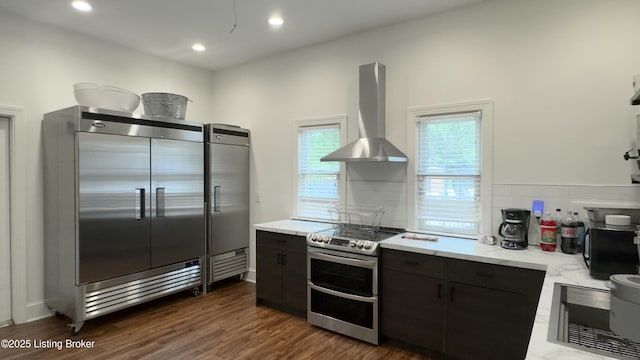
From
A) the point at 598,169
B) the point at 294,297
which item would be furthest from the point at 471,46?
the point at 294,297

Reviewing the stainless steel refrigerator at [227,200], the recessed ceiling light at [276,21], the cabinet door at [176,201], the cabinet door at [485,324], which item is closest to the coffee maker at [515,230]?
the cabinet door at [485,324]

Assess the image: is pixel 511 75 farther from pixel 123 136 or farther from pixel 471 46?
pixel 123 136

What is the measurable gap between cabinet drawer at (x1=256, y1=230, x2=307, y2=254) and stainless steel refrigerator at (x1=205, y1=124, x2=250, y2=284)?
77 cm

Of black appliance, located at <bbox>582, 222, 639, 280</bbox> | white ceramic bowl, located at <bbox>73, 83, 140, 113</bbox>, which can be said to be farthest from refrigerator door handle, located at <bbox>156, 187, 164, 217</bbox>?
black appliance, located at <bbox>582, 222, 639, 280</bbox>

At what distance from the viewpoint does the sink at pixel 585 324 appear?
1150 millimetres

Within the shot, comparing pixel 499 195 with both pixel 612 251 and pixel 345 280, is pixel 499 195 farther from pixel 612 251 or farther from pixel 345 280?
pixel 345 280

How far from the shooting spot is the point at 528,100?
2.89 m

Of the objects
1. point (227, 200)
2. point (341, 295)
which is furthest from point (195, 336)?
point (227, 200)

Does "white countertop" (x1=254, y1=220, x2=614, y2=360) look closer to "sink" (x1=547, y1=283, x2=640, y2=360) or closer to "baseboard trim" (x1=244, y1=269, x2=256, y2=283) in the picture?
"sink" (x1=547, y1=283, x2=640, y2=360)

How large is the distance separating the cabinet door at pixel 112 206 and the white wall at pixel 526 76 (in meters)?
2.16

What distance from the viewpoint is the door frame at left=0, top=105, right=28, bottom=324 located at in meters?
3.39

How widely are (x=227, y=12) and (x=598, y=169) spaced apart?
3431 mm

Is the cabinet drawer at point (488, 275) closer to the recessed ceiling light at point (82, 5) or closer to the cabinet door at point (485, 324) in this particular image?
the cabinet door at point (485, 324)

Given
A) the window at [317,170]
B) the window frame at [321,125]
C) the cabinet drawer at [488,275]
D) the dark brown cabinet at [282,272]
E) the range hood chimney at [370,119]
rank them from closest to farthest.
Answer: the cabinet drawer at [488,275] → the range hood chimney at [370,119] → the dark brown cabinet at [282,272] → the window frame at [321,125] → the window at [317,170]
